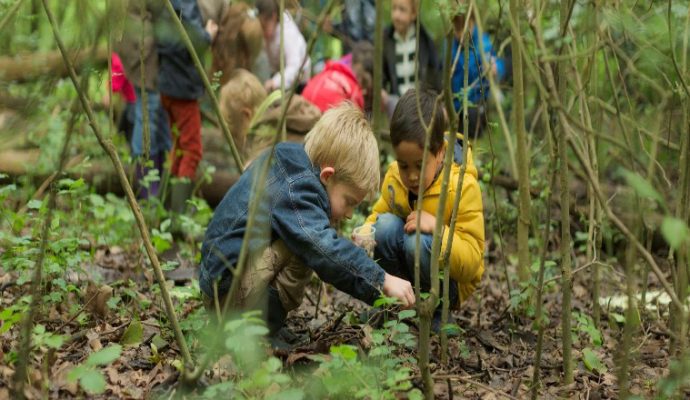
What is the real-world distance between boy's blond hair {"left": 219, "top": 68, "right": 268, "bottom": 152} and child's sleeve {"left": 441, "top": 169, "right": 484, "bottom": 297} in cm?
181

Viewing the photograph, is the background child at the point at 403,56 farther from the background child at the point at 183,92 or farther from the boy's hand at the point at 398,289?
the boy's hand at the point at 398,289

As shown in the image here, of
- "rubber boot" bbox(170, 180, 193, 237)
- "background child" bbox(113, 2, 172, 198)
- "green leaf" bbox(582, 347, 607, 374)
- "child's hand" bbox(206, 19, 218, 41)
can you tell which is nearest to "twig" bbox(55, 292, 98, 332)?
"background child" bbox(113, 2, 172, 198)

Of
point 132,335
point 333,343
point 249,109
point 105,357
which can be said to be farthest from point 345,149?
point 249,109

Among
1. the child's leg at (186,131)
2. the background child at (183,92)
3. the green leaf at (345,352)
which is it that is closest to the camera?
the green leaf at (345,352)

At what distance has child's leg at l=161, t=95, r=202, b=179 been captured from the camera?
5.60m

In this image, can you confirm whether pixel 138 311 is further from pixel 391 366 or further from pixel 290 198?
pixel 391 366

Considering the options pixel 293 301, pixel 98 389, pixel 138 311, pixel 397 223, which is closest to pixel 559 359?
pixel 397 223

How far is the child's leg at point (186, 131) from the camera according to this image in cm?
560

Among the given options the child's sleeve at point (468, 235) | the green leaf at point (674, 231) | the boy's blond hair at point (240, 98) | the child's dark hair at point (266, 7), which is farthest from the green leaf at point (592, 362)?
the child's dark hair at point (266, 7)

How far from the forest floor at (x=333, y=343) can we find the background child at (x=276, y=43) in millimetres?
2232

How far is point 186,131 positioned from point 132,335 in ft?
8.67

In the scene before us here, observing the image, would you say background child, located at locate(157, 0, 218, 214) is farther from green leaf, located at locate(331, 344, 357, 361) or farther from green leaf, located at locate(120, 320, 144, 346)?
green leaf, located at locate(331, 344, 357, 361)

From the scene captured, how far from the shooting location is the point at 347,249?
3.01 metres

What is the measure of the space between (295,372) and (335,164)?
2.50ft
